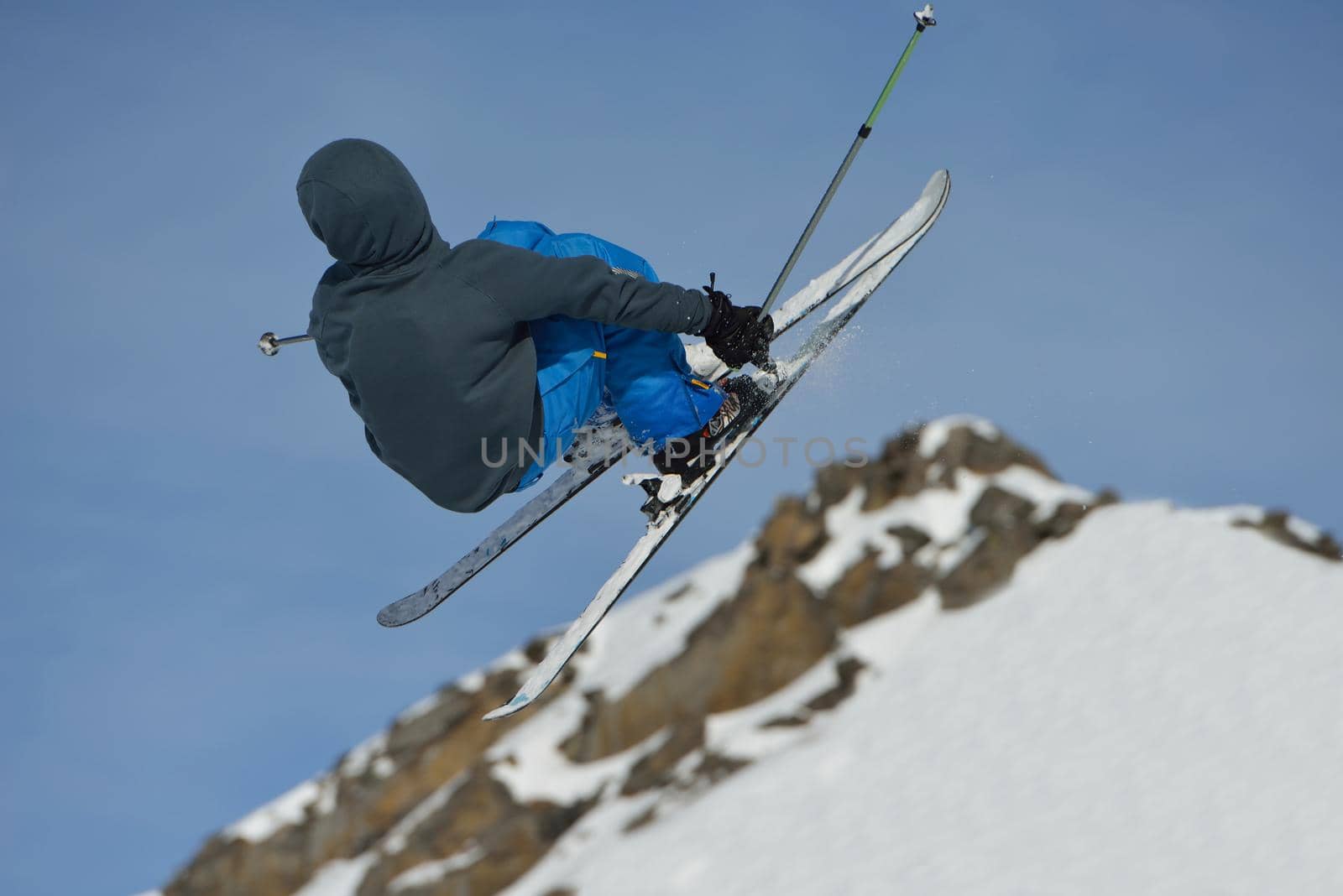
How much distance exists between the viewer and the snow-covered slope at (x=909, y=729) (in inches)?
834

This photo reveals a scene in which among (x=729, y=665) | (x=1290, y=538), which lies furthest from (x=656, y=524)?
(x=729, y=665)

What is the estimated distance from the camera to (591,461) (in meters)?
7.49

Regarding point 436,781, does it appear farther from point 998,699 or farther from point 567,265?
point 567,265

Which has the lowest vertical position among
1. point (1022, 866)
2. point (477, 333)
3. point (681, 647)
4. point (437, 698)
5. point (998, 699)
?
point (1022, 866)

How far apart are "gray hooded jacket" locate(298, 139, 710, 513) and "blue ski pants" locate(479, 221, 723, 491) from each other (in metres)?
0.20

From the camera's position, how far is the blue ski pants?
18.7 feet

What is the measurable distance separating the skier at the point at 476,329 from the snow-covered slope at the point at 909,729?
52.4 feet

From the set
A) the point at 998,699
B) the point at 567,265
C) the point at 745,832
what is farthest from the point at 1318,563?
Answer: the point at 567,265

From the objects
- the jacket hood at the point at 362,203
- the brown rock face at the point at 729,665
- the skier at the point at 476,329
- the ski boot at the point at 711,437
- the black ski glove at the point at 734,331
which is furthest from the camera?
the brown rock face at the point at 729,665

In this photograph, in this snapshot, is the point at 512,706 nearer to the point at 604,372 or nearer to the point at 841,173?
the point at 604,372

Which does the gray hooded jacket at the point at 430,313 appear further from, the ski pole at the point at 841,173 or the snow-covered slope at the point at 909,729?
the snow-covered slope at the point at 909,729

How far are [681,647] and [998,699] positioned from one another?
13.0 m

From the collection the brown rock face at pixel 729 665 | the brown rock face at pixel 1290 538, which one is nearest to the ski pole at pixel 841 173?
the brown rock face at pixel 1290 538

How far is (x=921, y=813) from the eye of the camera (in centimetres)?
2438
